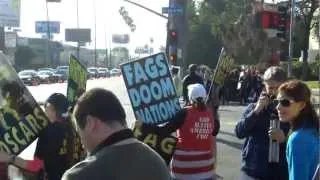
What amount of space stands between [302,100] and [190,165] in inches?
85.1

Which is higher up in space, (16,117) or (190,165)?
(16,117)

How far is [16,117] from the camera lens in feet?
18.5

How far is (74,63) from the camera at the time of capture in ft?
24.2

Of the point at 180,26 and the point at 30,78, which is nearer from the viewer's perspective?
the point at 180,26

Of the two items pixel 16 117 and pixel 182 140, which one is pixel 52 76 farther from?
pixel 16 117

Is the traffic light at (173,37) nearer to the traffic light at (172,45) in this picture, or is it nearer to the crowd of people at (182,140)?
the traffic light at (172,45)

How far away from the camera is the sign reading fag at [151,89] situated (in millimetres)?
6934

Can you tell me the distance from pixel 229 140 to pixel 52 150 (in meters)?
10.5

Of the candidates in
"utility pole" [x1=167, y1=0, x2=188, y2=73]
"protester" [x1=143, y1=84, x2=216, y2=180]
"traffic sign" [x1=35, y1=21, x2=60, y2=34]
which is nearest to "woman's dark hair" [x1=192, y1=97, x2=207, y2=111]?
"protester" [x1=143, y1=84, x2=216, y2=180]

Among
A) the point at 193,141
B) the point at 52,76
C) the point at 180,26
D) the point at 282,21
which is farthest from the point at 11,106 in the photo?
the point at 52,76

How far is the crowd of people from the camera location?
2938 millimetres

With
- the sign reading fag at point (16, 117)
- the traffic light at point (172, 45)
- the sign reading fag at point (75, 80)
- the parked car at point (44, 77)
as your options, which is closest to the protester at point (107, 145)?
the sign reading fag at point (16, 117)

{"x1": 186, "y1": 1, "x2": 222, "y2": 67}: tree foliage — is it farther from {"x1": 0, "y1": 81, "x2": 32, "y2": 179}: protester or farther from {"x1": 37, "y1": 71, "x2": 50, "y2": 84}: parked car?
{"x1": 0, "y1": 81, "x2": 32, "y2": 179}: protester

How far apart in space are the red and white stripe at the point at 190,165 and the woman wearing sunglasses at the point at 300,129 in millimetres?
2003
